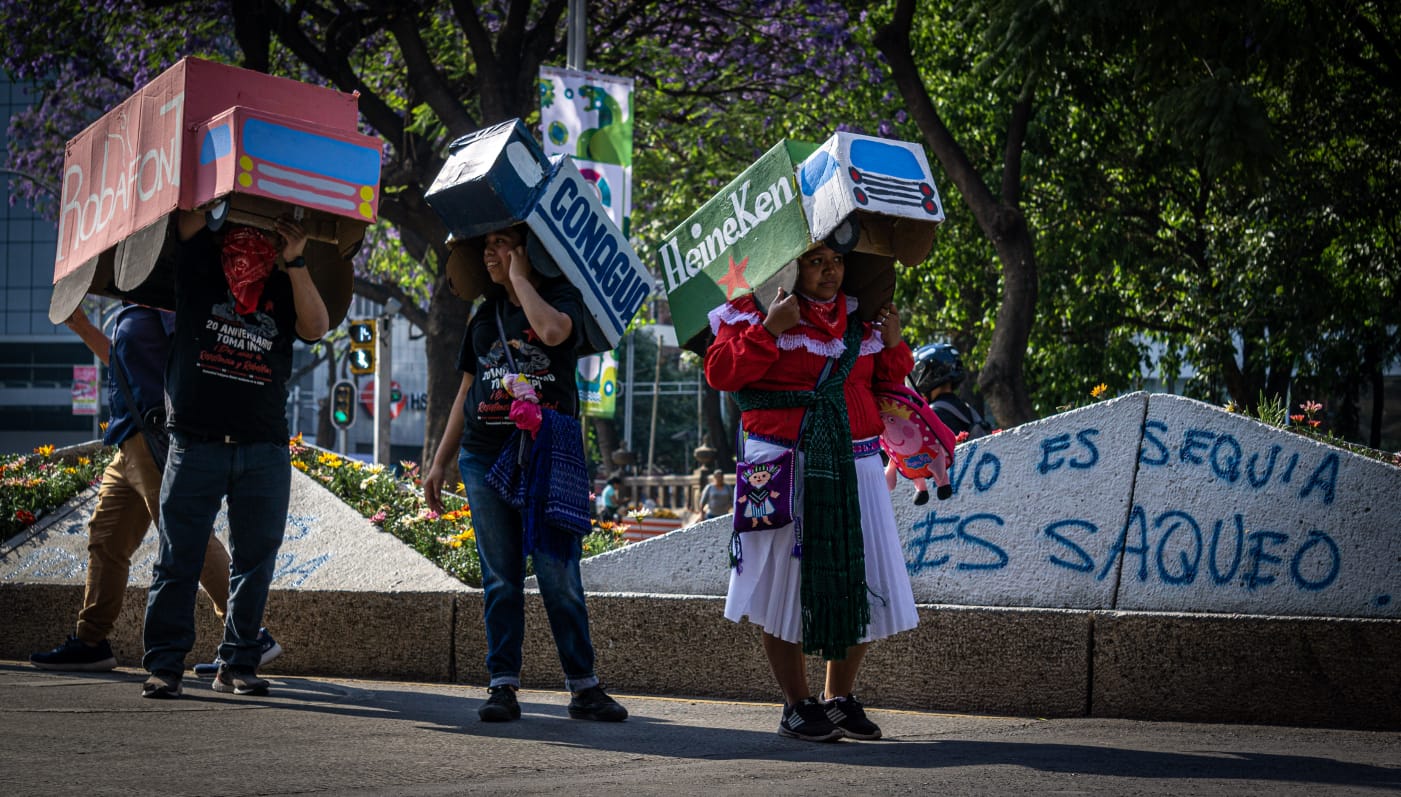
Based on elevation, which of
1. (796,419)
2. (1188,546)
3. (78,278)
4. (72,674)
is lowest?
(72,674)

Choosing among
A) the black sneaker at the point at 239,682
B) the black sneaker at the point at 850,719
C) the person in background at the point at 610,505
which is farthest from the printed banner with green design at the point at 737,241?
the person in background at the point at 610,505

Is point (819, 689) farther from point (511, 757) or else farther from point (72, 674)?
point (72, 674)

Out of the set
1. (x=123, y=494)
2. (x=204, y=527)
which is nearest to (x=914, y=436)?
(x=204, y=527)

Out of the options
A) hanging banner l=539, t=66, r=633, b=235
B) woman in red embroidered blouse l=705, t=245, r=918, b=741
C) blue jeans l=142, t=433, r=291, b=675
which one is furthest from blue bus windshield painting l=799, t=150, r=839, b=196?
hanging banner l=539, t=66, r=633, b=235

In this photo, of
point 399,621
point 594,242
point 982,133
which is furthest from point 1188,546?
point 982,133

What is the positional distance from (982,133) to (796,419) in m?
19.1

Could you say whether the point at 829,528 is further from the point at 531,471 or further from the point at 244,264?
the point at 244,264

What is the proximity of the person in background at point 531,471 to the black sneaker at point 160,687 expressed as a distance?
1181 millimetres

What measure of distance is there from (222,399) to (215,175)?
Answer: 78 centimetres

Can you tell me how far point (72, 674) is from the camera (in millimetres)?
6707

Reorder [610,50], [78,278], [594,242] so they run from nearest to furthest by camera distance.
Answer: [594,242] < [78,278] < [610,50]

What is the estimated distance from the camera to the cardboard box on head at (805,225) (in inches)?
196

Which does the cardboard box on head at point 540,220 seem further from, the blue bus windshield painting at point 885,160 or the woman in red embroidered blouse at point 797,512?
the blue bus windshield painting at point 885,160

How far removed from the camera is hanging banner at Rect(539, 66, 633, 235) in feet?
41.0
